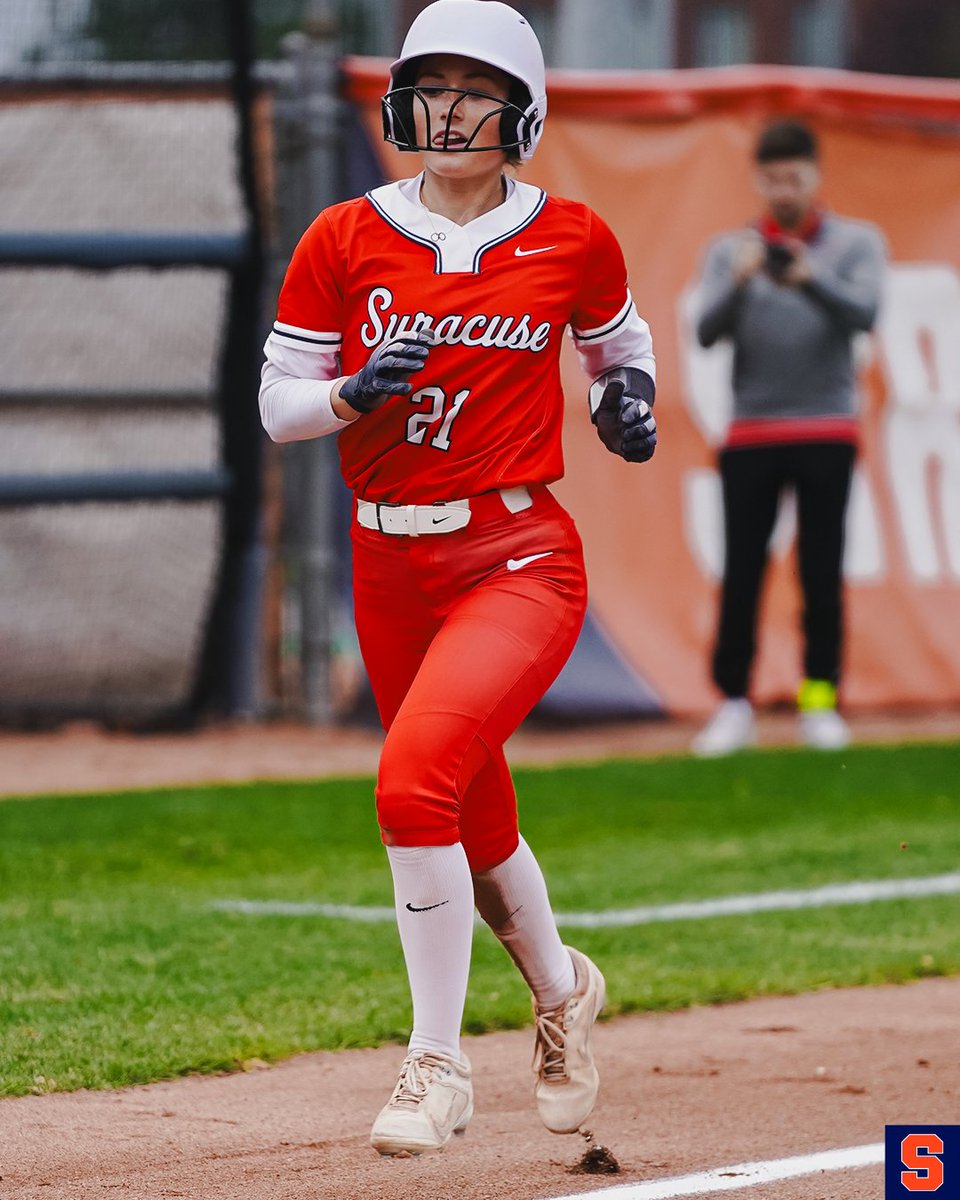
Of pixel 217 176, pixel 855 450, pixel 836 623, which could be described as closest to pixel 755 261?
→ pixel 855 450

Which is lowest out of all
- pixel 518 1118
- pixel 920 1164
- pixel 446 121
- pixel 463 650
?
pixel 518 1118

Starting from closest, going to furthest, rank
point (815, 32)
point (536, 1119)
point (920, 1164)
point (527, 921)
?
point (920, 1164) < point (527, 921) < point (536, 1119) < point (815, 32)

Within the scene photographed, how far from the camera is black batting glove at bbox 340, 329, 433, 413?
147 inches

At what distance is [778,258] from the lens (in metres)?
9.33

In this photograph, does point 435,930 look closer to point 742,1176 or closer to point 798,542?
point 742,1176

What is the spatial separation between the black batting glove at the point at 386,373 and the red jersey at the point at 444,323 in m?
0.12

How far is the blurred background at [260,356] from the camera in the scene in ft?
32.9

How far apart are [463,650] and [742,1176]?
108 cm

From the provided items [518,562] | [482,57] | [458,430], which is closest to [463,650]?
[518,562]

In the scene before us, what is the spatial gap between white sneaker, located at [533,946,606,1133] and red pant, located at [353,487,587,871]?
35cm

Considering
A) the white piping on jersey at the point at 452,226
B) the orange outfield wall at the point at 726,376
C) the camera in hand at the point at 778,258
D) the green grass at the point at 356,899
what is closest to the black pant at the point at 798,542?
the green grass at the point at 356,899

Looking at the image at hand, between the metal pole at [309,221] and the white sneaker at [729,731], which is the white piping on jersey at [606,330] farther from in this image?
the metal pole at [309,221]

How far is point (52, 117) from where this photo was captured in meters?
9.98

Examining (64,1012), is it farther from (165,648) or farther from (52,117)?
(52,117)
